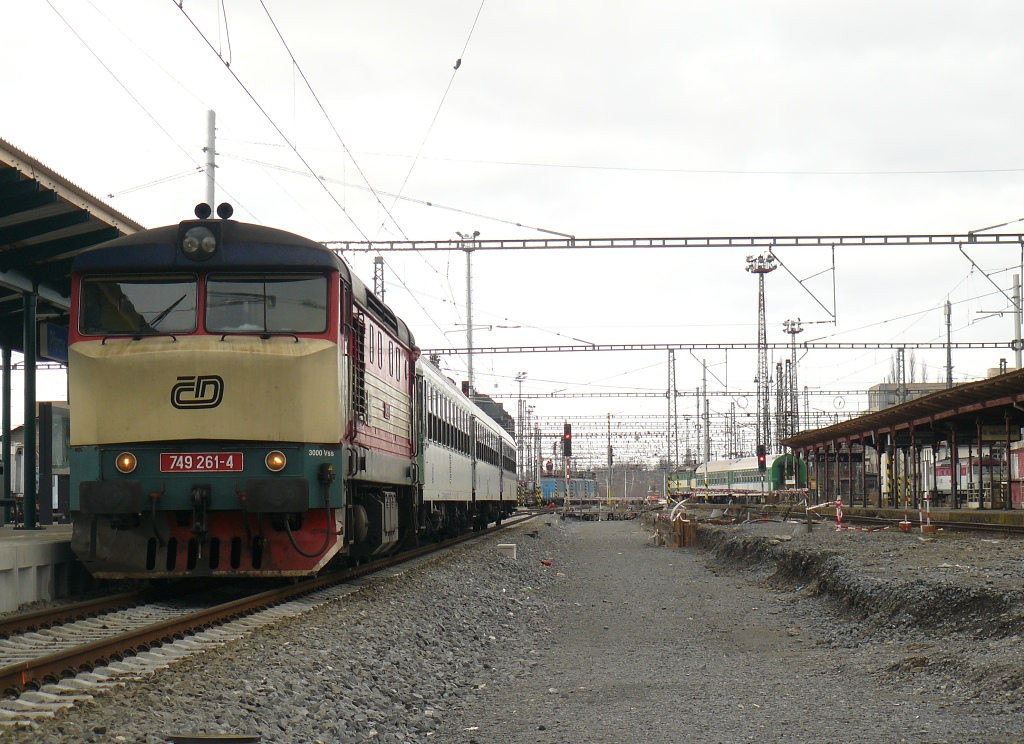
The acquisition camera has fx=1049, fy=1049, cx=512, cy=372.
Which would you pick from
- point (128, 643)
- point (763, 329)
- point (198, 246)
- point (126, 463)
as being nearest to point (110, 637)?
point (128, 643)

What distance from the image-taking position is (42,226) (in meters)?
13.5

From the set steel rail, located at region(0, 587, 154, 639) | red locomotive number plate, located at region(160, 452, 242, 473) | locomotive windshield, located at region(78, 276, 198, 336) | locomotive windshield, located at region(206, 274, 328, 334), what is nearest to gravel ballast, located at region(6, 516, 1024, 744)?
red locomotive number plate, located at region(160, 452, 242, 473)

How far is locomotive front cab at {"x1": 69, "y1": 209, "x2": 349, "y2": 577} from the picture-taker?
10.6m

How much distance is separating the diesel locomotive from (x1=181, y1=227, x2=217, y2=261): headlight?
0.01m

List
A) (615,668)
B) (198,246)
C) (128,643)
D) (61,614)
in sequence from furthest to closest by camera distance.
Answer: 1. (198,246)
2. (61,614)
3. (615,668)
4. (128,643)

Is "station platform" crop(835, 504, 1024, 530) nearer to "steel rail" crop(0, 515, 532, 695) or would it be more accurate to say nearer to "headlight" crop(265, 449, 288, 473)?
"steel rail" crop(0, 515, 532, 695)

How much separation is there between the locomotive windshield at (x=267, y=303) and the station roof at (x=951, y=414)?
53.8 ft

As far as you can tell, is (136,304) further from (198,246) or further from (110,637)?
(110,637)

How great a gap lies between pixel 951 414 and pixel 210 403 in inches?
930

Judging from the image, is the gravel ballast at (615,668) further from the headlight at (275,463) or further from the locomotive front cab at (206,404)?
the headlight at (275,463)

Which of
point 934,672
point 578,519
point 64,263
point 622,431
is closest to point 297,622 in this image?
point 934,672

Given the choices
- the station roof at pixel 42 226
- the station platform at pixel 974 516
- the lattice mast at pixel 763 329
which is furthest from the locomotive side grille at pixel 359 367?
the lattice mast at pixel 763 329

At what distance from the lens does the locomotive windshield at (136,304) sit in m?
11.0

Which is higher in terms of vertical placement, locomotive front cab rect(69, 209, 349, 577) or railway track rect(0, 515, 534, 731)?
locomotive front cab rect(69, 209, 349, 577)
